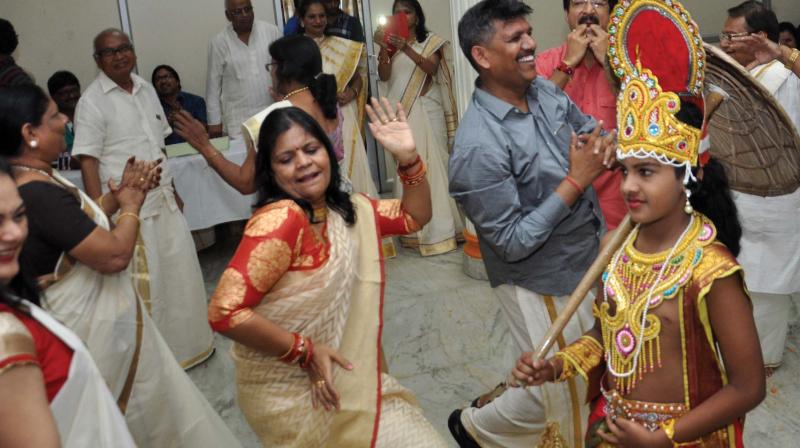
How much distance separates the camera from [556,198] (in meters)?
2.28

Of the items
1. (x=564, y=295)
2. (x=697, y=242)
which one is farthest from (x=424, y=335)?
(x=697, y=242)

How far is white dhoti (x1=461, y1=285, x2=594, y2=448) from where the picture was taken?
97.4 inches

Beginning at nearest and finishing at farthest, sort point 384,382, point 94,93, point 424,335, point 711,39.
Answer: point 384,382 → point 94,93 → point 424,335 → point 711,39

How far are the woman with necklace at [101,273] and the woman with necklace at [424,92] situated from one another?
2.87 meters

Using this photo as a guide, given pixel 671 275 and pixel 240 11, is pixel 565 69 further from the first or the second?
pixel 240 11

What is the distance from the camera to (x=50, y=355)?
4.85 feet

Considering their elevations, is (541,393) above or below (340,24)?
below

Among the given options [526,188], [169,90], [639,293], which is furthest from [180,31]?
[639,293]

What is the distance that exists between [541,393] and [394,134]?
96cm

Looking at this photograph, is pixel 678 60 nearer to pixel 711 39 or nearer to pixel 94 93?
pixel 94 93

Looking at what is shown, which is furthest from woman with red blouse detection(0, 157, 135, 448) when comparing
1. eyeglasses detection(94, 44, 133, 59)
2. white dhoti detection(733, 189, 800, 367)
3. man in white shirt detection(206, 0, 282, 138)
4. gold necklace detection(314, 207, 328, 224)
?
man in white shirt detection(206, 0, 282, 138)

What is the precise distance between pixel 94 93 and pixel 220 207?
1529mm

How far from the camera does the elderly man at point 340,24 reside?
5.07 metres

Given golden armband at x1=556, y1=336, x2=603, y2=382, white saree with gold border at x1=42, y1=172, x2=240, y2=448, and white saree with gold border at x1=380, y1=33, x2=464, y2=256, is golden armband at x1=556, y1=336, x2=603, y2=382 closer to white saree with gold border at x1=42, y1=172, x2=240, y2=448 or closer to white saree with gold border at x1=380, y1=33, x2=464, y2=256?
white saree with gold border at x1=42, y1=172, x2=240, y2=448
